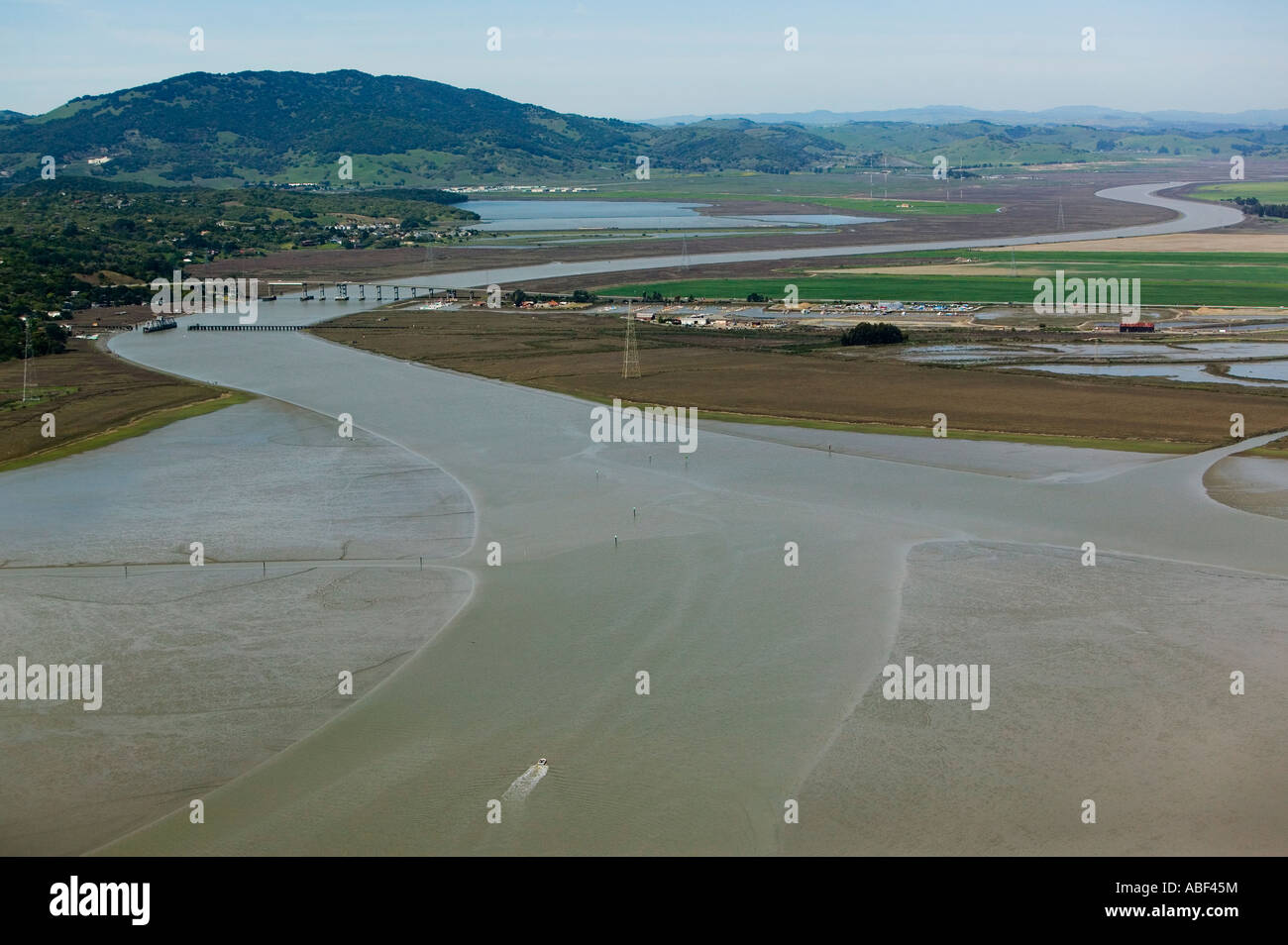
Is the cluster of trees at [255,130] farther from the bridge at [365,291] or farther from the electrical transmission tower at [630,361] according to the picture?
the electrical transmission tower at [630,361]

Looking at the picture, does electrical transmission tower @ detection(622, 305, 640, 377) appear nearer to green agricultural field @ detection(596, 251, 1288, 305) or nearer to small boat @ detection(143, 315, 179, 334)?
green agricultural field @ detection(596, 251, 1288, 305)

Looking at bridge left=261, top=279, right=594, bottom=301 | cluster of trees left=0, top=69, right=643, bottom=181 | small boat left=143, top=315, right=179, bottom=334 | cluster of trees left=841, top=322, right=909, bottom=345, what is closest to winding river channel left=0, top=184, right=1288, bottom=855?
cluster of trees left=841, top=322, right=909, bottom=345

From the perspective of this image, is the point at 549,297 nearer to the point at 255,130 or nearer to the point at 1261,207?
the point at 1261,207

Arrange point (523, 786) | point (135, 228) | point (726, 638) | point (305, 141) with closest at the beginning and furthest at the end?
point (523, 786) < point (726, 638) < point (135, 228) < point (305, 141)

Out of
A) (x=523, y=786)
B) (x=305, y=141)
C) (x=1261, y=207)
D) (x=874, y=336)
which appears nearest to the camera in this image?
(x=523, y=786)

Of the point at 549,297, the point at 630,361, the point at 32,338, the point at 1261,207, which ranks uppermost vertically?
the point at 1261,207

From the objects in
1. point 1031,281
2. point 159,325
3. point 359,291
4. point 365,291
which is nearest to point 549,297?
point 365,291
